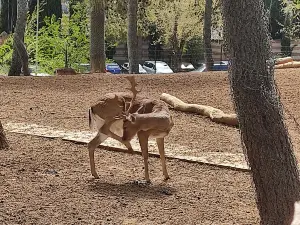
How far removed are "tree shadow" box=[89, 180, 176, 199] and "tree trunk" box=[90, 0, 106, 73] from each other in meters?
10.5

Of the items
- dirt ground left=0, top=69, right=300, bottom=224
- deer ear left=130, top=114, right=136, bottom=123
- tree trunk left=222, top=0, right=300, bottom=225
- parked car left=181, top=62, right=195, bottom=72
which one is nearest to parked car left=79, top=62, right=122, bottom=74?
parked car left=181, top=62, right=195, bottom=72

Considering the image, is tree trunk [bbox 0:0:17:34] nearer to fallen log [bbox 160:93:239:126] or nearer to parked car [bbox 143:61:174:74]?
parked car [bbox 143:61:174:74]

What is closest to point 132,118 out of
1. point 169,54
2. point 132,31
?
point 132,31

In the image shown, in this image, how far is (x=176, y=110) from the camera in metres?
11.1

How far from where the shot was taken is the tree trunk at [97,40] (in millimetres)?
16406

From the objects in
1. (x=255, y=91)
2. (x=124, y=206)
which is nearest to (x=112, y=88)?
(x=124, y=206)

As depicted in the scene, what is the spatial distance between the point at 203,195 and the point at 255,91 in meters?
1.84

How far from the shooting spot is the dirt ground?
5266mm

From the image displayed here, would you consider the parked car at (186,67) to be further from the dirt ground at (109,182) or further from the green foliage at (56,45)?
the dirt ground at (109,182)

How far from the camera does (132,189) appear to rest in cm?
606

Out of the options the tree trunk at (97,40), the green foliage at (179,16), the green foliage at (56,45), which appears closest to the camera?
the tree trunk at (97,40)

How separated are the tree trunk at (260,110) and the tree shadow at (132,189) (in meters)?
1.57

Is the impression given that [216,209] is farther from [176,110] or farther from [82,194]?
[176,110]

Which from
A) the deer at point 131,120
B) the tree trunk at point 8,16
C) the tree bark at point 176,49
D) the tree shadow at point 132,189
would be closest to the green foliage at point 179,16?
the tree bark at point 176,49
